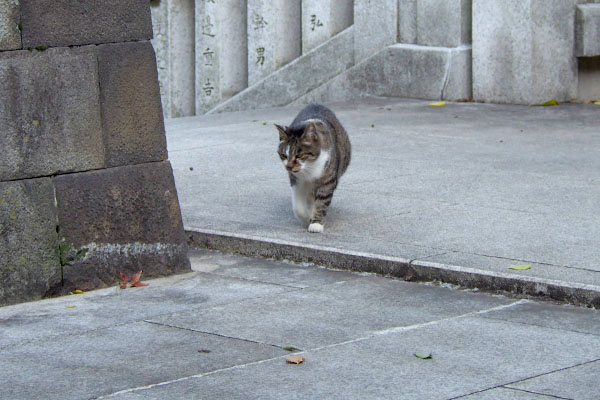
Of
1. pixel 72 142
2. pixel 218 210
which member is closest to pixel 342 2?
pixel 218 210

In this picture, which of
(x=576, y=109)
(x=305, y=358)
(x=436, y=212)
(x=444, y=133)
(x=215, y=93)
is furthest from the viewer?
(x=215, y=93)

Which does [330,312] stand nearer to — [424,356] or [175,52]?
[424,356]

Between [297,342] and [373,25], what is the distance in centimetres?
929

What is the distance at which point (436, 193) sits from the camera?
7457 millimetres

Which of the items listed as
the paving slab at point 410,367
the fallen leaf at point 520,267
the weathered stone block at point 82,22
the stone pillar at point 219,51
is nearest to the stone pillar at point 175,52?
the stone pillar at point 219,51

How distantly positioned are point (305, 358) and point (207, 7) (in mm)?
10880

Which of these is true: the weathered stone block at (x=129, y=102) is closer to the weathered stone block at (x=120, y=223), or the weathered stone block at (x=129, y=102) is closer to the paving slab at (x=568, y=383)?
the weathered stone block at (x=120, y=223)

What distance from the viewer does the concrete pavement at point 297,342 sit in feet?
12.7

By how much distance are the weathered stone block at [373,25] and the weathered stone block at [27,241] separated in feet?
27.4

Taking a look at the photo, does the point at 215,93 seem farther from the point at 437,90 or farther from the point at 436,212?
the point at 436,212

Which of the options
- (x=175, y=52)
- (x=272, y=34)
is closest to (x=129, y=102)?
(x=272, y=34)

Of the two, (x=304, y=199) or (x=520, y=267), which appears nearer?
(x=520, y=267)

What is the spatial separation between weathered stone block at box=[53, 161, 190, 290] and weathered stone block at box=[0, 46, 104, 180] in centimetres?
13

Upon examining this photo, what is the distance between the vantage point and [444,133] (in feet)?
34.0
